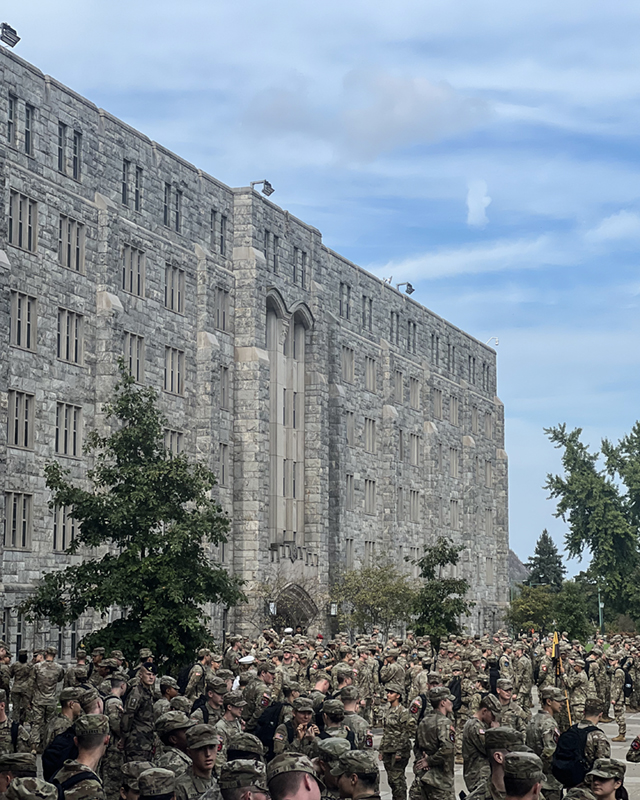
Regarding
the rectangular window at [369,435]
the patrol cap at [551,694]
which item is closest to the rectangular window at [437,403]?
the rectangular window at [369,435]

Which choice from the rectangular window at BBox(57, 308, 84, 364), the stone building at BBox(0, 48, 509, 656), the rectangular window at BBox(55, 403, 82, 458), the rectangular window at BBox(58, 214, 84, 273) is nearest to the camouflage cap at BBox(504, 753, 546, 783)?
the stone building at BBox(0, 48, 509, 656)

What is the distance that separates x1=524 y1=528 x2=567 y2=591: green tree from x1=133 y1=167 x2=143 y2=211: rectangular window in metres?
70.5

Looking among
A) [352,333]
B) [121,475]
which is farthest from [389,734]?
[352,333]

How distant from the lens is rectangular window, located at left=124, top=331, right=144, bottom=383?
144 feet

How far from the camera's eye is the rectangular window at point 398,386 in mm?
67500

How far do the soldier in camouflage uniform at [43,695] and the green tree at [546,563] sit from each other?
292 ft

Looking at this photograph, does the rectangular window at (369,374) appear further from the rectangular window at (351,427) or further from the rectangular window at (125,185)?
the rectangular window at (125,185)

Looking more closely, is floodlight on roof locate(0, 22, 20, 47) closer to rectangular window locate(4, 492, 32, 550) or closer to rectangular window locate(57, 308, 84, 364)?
rectangular window locate(57, 308, 84, 364)

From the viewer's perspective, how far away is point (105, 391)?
138 ft

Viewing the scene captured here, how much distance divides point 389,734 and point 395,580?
4484 cm

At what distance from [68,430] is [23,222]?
6895 millimetres

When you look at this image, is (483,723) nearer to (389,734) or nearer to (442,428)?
(389,734)

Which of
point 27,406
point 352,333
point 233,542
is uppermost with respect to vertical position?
point 352,333

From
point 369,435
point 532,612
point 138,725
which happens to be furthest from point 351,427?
point 138,725
